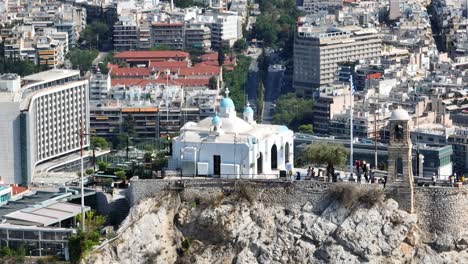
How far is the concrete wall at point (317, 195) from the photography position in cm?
5859

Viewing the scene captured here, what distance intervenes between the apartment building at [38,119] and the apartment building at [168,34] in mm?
38384

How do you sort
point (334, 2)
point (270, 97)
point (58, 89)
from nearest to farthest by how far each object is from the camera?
point (58, 89)
point (270, 97)
point (334, 2)

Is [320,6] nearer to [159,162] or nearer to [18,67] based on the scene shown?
[18,67]

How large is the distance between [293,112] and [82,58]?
2073cm

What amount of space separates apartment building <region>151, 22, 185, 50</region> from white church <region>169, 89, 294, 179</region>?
211 ft

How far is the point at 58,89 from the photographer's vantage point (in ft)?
278

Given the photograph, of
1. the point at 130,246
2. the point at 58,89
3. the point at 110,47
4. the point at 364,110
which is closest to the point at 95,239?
the point at 130,246

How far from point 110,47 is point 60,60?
11.8 m

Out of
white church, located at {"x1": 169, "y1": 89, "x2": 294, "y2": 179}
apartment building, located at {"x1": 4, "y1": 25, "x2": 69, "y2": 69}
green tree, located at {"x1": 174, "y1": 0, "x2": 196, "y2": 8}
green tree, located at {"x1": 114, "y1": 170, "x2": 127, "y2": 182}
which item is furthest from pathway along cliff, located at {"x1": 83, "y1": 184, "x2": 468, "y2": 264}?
green tree, located at {"x1": 174, "y1": 0, "x2": 196, "y2": 8}

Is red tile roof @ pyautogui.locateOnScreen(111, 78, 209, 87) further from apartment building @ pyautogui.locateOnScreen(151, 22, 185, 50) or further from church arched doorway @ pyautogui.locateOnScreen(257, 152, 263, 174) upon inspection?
church arched doorway @ pyautogui.locateOnScreen(257, 152, 263, 174)

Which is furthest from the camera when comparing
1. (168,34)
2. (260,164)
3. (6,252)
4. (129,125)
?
(168,34)

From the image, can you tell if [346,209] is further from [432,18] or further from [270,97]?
[432,18]

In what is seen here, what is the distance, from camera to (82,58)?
118812 millimetres

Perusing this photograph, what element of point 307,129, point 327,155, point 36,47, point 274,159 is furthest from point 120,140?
point 327,155
